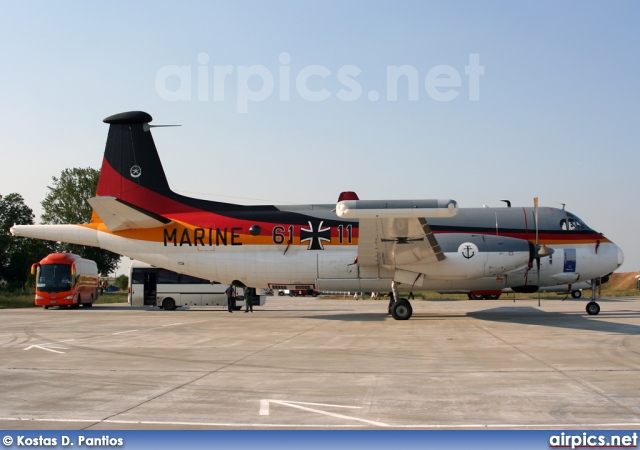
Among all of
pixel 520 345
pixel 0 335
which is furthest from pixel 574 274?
pixel 0 335

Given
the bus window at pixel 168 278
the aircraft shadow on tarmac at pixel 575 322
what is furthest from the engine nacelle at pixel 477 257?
the bus window at pixel 168 278

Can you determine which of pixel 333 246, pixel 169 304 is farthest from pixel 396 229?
pixel 169 304

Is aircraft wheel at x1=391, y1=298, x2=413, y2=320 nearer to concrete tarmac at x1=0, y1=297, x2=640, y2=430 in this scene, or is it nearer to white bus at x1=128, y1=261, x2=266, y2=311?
concrete tarmac at x1=0, y1=297, x2=640, y2=430

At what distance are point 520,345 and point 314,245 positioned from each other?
37.4ft

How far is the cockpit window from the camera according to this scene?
80.2ft

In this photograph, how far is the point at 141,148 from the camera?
27.1m

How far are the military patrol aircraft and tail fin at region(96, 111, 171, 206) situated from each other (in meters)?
0.39

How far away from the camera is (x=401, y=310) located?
22.8 m

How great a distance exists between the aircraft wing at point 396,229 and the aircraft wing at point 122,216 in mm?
9294

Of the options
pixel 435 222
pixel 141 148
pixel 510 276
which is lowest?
pixel 510 276

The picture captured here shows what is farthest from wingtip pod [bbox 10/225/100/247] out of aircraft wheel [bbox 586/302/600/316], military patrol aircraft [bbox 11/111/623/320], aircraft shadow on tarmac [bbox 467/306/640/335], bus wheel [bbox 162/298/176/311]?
aircraft wheel [bbox 586/302/600/316]

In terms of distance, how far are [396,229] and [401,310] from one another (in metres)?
3.94

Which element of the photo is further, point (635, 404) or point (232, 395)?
point (232, 395)

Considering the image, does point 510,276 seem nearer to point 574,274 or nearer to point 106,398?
point 574,274
